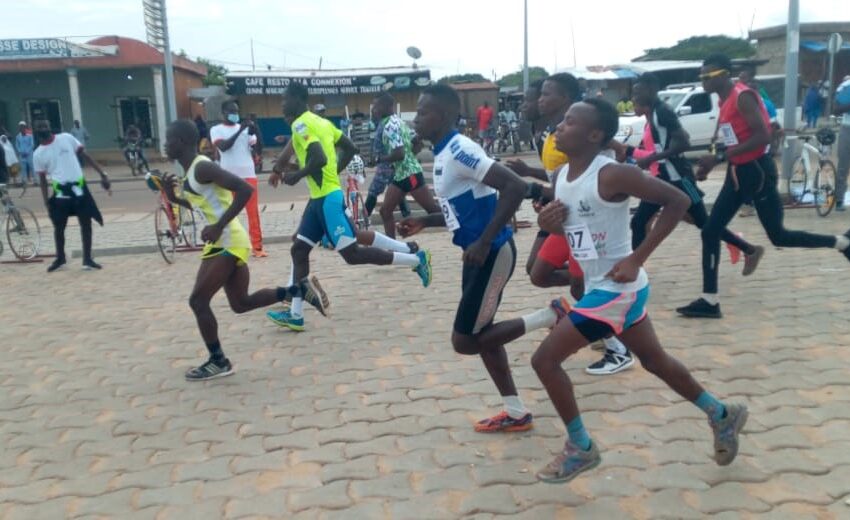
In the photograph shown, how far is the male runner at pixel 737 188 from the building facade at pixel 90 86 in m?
27.4

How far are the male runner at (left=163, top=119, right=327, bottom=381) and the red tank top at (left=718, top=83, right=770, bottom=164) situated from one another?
12.0 ft

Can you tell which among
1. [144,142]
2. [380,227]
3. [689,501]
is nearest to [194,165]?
[689,501]

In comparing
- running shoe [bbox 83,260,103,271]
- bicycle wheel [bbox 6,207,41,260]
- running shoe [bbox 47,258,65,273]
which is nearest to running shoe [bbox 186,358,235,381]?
running shoe [bbox 83,260,103,271]

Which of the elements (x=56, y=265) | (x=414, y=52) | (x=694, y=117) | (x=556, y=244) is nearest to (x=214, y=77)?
(x=414, y=52)

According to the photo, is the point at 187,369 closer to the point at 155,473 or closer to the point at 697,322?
the point at 155,473

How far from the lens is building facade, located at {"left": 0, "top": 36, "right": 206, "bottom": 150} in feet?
96.5

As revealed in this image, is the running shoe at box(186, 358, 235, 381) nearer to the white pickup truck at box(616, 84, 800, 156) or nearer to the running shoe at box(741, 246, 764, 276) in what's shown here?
the running shoe at box(741, 246, 764, 276)

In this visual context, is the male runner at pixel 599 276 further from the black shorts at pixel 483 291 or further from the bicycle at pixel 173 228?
the bicycle at pixel 173 228

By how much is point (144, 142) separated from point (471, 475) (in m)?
31.0

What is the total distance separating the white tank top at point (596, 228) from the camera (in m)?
3.37

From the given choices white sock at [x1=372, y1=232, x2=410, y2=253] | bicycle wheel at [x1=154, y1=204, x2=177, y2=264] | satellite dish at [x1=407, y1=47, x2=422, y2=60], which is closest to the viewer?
white sock at [x1=372, y1=232, x2=410, y2=253]

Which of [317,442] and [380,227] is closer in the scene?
[317,442]

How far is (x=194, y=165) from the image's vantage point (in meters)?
5.25

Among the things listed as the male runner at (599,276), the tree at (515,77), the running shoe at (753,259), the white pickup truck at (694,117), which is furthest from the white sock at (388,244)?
the tree at (515,77)
